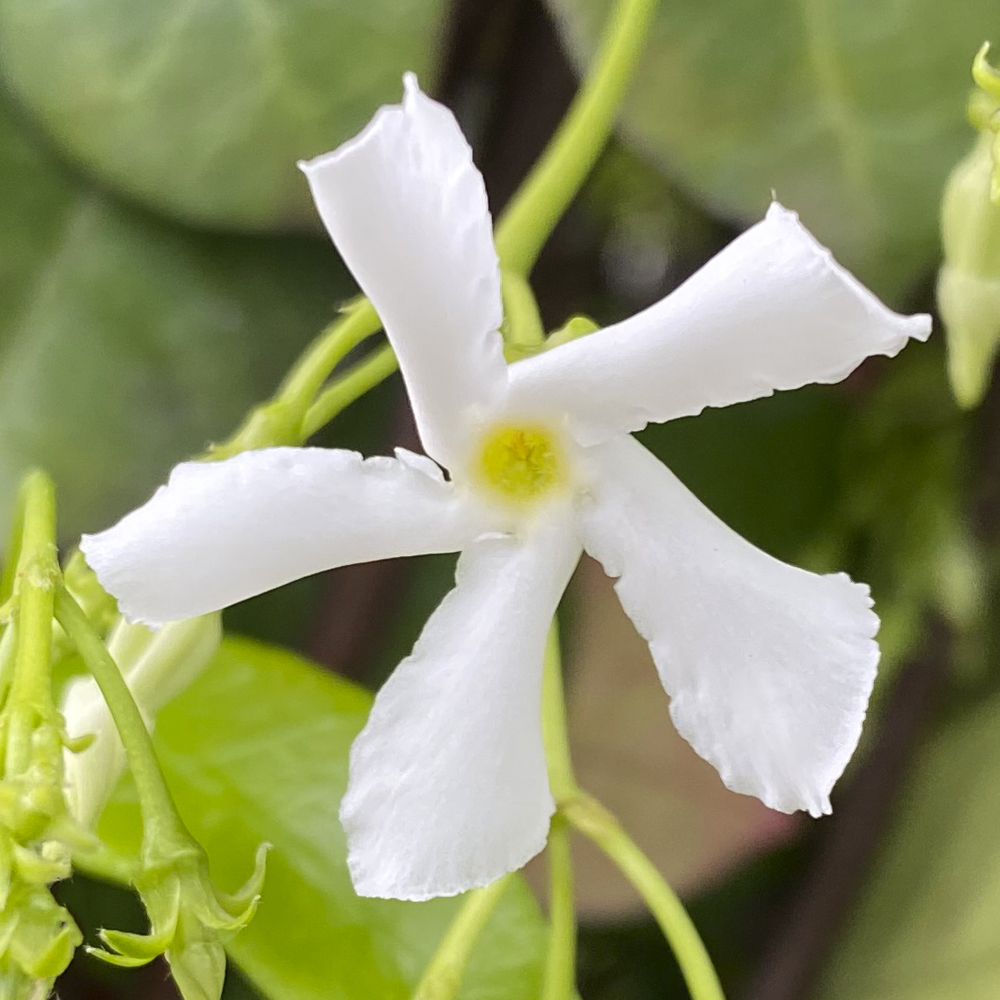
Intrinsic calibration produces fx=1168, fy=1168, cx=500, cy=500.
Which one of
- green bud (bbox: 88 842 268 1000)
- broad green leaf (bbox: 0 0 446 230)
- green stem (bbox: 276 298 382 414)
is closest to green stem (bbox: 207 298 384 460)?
green stem (bbox: 276 298 382 414)

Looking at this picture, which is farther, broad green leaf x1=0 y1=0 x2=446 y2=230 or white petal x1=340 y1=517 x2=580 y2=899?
broad green leaf x1=0 y1=0 x2=446 y2=230

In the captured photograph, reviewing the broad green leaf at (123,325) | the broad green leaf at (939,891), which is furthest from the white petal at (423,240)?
the broad green leaf at (939,891)

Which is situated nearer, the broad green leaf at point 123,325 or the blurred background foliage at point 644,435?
the blurred background foliage at point 644,435

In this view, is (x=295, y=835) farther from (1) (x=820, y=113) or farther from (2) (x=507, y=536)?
(1) (x=820, y=113)

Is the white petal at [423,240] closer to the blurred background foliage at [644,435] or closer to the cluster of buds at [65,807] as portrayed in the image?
the cluster of buds at [65,807]

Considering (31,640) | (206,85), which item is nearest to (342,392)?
(31,640)

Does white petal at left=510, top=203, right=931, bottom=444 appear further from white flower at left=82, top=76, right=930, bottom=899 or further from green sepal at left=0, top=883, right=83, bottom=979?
green sepal at left=0, top=883, right=83, bottom=979

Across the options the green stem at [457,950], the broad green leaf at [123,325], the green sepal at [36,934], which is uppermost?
the green sepal at [36,934]
